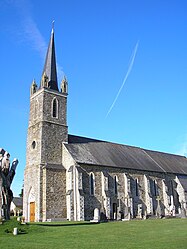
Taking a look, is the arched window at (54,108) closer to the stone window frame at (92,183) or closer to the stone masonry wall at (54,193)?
the stone masonry wall at (54,193)

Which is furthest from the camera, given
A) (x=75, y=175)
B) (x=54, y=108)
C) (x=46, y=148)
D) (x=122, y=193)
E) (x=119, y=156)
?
(x=119, y=156)

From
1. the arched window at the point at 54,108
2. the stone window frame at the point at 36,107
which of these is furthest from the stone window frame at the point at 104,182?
the stone window frame at the point at 36,107

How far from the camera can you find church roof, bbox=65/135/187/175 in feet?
124

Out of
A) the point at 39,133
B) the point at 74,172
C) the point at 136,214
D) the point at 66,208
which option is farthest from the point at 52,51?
the point at 136,214

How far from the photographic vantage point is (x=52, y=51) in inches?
1655

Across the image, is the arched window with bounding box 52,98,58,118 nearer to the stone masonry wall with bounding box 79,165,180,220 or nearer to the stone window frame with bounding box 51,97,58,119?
the stone window frame with bounding box 51,97,58,119

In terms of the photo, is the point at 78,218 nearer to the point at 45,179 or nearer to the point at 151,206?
the point at 45,179

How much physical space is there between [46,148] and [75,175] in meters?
4.96

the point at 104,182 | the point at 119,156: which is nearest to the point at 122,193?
the point at 104,182

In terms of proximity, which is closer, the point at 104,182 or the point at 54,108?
the point at 104,182

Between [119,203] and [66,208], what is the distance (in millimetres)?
7035

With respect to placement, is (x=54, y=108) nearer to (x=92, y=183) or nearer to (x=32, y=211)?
(x=92, y=183)

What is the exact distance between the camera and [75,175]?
3416 centimetres

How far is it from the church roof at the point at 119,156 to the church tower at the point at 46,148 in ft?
7.86
